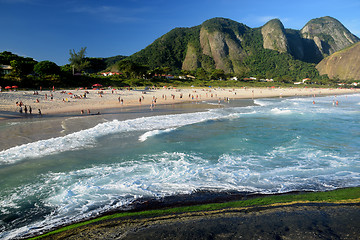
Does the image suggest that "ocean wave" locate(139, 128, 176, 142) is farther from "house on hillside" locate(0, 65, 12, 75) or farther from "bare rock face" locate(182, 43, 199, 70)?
"bare rock face" locate(182, 43, 199, 70)

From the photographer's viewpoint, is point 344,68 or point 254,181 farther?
point 344,68

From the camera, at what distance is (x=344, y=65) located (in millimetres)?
182125

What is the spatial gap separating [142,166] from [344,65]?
22151 cm


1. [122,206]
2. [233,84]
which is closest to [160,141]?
[122,206]

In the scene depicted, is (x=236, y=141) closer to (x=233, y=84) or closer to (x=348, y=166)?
(x=348, y=166)

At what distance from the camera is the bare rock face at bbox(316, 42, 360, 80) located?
176250 mm

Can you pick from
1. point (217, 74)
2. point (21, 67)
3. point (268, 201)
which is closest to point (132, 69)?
point (21, 67)

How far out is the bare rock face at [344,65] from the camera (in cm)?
17625

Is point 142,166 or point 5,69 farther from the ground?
point 5,69

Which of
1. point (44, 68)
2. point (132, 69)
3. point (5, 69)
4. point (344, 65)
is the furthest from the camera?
point (344, 65)

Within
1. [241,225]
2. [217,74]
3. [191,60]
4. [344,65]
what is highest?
[191,60]

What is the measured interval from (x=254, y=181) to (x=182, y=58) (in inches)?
7526

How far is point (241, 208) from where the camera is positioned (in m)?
6.50

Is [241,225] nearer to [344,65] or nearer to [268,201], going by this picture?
[268,201]
